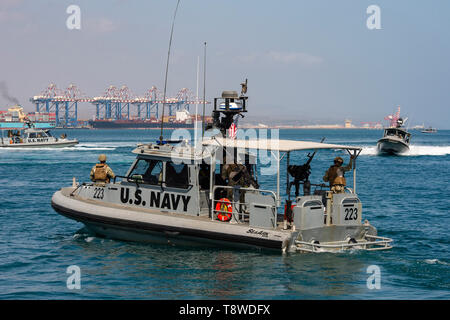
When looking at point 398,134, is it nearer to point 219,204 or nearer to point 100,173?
point 100,173

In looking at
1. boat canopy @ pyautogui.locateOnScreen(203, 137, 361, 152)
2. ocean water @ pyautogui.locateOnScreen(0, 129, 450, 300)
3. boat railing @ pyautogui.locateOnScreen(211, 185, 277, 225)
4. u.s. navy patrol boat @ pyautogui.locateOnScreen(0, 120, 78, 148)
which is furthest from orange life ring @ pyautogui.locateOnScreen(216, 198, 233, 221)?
u.s. navy patrol boat @ pyautogui.locateOnScreen(0, 120, 78, 148)

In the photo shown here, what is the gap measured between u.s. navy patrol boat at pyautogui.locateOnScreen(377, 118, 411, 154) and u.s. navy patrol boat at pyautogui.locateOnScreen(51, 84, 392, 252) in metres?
51.1

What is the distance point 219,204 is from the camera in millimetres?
13203

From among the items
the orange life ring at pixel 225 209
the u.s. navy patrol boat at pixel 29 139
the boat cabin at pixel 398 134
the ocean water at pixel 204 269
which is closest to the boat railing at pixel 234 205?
the orange life ring at pixel 225 209

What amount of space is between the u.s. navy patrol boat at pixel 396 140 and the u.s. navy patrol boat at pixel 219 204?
A: 5105 centimetres

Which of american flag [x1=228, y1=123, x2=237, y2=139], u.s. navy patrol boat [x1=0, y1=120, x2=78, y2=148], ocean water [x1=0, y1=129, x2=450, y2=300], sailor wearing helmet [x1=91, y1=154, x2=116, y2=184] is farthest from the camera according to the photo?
u.s. navy patrol boat [x1=0, y1=120, x2=78, y2=148]

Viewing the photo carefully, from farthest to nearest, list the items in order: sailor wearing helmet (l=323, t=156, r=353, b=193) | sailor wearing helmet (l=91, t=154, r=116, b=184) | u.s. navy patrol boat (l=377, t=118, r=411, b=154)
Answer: u.s. navy patrol boat (l=377, t=118, r=411, b=154)
sailor wearing helmet (l=91, t=154, r=116, b=184)
sailor wearing helmet (l=323, t=156, r=353, b=193)

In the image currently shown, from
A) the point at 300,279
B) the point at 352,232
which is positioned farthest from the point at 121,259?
the point at 352,232

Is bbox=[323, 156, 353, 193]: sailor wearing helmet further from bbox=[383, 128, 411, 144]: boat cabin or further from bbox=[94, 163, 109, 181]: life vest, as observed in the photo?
bbox=[383, 128, 411, 144]: boat cabin

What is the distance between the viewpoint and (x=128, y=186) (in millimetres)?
14320

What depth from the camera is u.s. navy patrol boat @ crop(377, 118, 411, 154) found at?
62.4 meters

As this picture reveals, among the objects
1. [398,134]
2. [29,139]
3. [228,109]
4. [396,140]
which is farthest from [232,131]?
[398,134]

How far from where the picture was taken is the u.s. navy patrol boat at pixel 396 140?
2456 inches
